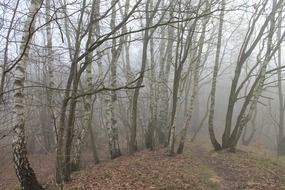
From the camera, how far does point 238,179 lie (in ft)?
33.9

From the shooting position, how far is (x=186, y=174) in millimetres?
10438

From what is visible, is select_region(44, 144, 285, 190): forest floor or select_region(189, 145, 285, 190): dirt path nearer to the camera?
select_region(44, 144, 285, 190): forest floor

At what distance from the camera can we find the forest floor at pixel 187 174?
31.1 ft

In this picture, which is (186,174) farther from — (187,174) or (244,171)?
(244,171)

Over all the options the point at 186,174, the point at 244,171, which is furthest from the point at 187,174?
the point at 244,171

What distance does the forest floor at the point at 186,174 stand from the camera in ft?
31.1

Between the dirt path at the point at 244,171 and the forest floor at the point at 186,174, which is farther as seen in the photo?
the dirt path at the point at 244,171

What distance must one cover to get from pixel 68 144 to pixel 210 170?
461 cm

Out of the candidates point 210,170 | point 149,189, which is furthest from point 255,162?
point 149,189

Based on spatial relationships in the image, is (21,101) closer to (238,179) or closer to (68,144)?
(68,144)

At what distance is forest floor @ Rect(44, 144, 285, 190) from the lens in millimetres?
9477

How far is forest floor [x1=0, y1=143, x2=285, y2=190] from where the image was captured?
948 cm

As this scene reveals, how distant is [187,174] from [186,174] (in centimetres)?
4

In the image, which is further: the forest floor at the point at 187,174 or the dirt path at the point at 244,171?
the dirt path at the point at 244,171
